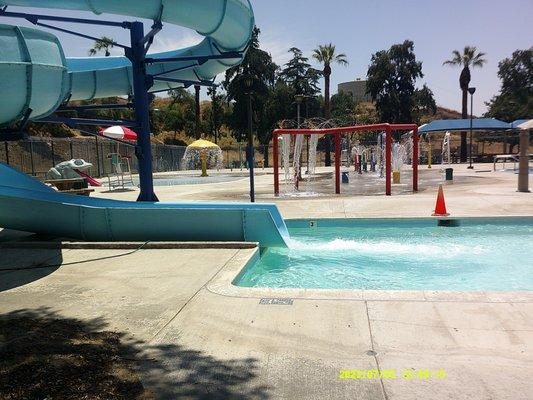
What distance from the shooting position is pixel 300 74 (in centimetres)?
6012

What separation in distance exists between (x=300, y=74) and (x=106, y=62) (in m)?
50.0

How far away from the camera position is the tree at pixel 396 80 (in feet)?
200

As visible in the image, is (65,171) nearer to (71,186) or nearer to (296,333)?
(71,186)

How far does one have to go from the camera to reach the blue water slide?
5.94 meters

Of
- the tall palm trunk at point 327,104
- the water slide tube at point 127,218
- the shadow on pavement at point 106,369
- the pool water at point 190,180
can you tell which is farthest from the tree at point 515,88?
the shadow on pavement at point 106,369

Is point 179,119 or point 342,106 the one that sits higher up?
point 342,106

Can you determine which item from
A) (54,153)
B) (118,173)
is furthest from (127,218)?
→ (54,153)

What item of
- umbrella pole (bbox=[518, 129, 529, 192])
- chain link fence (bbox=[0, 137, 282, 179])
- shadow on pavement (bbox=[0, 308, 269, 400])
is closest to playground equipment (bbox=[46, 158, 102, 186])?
chain link fence (bbox=[0, 137, 282, 179])

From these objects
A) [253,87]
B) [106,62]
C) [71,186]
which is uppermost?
[253,87]

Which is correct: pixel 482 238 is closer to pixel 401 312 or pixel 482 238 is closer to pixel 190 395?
pixel 401 312

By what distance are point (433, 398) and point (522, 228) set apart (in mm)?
8333

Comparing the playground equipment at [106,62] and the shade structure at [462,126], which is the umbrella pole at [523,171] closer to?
the playground equipment at [106,62]

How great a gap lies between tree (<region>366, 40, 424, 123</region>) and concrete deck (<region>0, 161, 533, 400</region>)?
5923 cm
